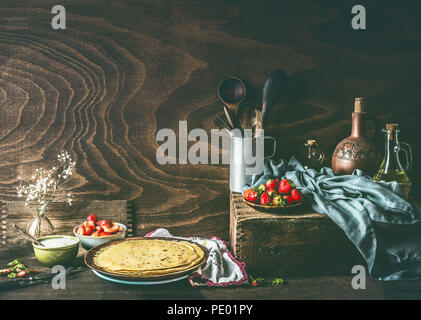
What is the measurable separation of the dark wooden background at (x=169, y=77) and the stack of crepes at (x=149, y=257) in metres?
0.29

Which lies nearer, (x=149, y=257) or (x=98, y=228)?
(x=149, y=257)

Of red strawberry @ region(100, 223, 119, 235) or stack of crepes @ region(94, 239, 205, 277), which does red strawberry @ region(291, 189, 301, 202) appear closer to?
stack of crepes @ region(94, 239, 205, 277)

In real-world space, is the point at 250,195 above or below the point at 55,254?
above

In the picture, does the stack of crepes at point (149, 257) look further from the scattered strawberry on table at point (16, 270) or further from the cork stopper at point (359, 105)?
the cork stopper at point (359, 105)

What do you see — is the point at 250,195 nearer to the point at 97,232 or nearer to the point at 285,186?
the point at 285,186

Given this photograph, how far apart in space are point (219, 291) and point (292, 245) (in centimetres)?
31

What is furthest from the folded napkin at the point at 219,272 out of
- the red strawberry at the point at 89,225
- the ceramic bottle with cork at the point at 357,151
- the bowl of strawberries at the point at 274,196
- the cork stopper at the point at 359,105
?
the cork stopper at the point at 359,105

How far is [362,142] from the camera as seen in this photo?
1655 mm

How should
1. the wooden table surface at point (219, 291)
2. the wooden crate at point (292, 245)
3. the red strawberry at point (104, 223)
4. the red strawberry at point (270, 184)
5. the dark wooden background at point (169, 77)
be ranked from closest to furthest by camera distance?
the wooden table surface at point (219, 291), the wooden crate at point (292, 245), the red strawberry at point (270, 184), the red strawberry at point (104, 223), the dark wooden background at point (169, 77)

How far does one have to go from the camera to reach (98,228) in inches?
63.9

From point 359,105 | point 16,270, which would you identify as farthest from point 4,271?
point 359,105

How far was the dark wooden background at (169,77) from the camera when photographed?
5.71 ft

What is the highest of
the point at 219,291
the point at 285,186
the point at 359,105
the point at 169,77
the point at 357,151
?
the point at 169,77

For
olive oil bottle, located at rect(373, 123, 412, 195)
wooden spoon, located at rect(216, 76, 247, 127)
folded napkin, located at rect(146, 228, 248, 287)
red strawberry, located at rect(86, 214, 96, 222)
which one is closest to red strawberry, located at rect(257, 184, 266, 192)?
folded napkin, located at rect(146, 228, 248, 287)
